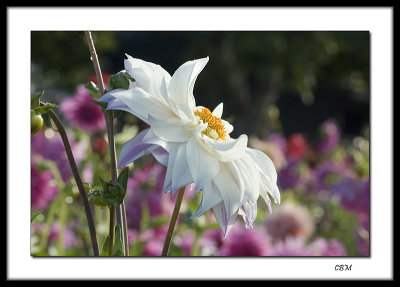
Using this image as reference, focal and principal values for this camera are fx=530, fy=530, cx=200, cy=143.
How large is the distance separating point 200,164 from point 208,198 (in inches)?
1.3

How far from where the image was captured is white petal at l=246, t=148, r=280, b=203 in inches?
21.9

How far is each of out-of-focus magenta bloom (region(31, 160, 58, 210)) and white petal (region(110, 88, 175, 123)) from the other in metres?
0.65

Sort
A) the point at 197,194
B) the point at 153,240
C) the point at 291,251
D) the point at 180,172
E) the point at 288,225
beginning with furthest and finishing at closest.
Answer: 1. the point at 288,225
2. the point at 153,240
3. the point at 291,251
4. the point at 197,194
5. the point at 180,172

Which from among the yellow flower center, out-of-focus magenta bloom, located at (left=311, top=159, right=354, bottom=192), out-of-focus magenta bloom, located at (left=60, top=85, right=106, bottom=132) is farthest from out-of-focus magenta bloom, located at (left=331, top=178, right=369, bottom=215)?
the yellow flower center

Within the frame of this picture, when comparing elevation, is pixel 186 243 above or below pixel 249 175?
below

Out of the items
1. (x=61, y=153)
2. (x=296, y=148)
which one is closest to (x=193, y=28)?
(x=61, y=153)

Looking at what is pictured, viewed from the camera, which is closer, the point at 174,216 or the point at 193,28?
the point at 174,216

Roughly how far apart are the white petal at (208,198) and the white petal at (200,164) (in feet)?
0.04

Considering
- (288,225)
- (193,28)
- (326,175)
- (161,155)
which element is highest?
(193,28)

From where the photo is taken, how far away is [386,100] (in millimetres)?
928

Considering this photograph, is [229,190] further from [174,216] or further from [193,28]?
[193,28]

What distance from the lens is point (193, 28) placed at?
85cm

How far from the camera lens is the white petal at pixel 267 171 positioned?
0.56 metres

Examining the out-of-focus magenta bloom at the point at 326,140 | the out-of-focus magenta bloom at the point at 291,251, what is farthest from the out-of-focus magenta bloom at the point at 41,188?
the out-of-focus magenta bloom at the point at 326,140
